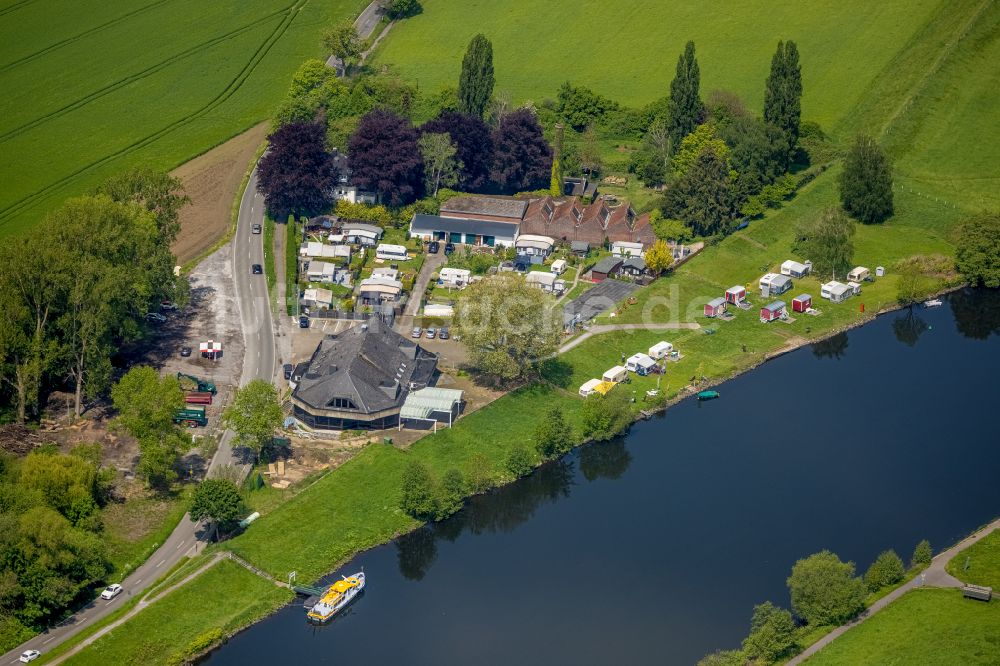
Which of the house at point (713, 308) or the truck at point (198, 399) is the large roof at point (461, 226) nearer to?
the house at point (713, 308)

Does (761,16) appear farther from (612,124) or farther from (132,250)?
(132,250)

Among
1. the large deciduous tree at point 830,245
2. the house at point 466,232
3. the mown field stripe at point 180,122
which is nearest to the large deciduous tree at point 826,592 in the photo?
the large deciduous tree at point 830,245

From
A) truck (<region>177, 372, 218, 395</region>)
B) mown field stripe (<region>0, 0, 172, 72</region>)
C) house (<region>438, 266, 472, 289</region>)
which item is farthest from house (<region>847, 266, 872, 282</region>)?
mown field stripe (<region>0, 0, 172, 72</region>)

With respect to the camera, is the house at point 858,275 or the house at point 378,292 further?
the house at point 858,275

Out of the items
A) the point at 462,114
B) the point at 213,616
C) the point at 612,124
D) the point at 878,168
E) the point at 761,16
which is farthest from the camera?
the point at 761,16

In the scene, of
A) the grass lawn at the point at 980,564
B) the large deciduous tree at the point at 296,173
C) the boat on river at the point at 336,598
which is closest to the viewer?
the boat on river at the point at 336,598

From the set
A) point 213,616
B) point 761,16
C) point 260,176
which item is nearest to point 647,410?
point 213,616

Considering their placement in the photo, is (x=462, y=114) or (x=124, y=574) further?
(x=462, y=114)
